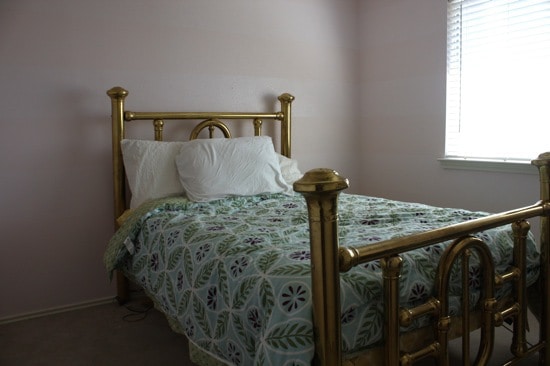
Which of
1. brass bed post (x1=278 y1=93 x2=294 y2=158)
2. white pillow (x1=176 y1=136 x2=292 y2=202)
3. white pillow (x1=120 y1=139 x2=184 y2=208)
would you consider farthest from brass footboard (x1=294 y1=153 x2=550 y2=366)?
brass bed post (x1=278 y1=93 x2=294 y2=158)

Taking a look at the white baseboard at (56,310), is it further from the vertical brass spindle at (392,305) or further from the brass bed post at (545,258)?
the brass bed post at (545,258)

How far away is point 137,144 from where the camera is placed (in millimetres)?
2416

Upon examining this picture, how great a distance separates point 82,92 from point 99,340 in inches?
49.7

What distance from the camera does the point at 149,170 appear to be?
2.38 m

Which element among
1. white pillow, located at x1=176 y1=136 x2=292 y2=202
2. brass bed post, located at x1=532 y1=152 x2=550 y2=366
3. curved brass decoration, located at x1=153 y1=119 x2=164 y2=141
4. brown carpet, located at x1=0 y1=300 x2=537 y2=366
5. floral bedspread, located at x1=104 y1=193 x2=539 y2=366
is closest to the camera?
floral bedspread, located at x1=104 y1=193 x2=539 y2=366

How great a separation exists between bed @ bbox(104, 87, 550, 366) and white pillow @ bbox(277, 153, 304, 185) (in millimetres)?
296

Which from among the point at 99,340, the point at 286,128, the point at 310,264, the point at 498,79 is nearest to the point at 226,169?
the point at 286,128

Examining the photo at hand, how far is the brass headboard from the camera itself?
2443mm

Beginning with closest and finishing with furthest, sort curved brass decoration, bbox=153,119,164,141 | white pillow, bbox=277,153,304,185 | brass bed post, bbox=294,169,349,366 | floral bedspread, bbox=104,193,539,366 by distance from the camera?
1. brass bed post, bbox=294,169,349,366
2. floral bedspread, bbox=104,193,539,366
3. curved brass decoration, bbox=153,119,164,141
4. white pillow, bbox=277,153,304,185

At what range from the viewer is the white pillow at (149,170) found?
235cm

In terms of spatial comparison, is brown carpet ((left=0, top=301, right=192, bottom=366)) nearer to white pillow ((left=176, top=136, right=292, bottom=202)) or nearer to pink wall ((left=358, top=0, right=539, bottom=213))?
white pillow ((left=176, top=136, right=292, bottom=202))

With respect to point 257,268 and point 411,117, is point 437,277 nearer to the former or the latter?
point 257,268

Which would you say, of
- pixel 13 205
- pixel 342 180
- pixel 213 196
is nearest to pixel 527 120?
pixel 213 196

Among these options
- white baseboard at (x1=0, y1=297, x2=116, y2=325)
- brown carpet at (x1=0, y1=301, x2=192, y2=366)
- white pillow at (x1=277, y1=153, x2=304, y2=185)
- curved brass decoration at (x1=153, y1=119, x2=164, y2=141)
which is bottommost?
brown carpet at (x1=0, y1=301, x2=192, y2=366)
